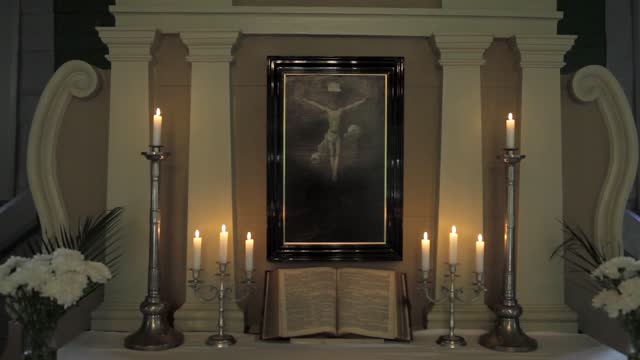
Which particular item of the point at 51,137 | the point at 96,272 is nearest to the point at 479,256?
the point at 96,272

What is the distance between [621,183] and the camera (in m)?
3.09

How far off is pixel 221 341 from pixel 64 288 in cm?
94

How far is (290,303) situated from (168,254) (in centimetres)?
76

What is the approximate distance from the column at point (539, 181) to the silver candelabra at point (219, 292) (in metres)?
1.49

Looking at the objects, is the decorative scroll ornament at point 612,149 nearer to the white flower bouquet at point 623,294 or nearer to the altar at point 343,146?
the altar at point 343,146

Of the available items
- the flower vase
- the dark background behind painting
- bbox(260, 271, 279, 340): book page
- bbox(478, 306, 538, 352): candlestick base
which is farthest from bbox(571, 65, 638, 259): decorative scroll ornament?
the flower vase

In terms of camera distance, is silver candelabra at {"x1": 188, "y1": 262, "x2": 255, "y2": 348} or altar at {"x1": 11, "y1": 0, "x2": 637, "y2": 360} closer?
silver candelabra at {"x1": 188, "y1": 262, "x2": 255, "y2": 348}

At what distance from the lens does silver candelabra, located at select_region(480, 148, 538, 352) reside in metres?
2.80

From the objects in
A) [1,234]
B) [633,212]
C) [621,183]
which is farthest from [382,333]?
[1,234]

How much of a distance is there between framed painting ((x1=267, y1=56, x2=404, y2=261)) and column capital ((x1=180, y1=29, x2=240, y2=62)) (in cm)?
23

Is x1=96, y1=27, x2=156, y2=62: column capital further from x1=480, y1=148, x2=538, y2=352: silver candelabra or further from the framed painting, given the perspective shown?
x1=480, y1=148, x2=538, y2=352: silver candelabra

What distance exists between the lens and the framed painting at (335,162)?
10.4 ft

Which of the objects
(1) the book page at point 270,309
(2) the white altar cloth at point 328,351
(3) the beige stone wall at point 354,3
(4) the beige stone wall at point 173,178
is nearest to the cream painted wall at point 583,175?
(2) the white altar cloth at point 328,351

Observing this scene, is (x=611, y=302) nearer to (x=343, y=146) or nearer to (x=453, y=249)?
(x=453, y=249)
